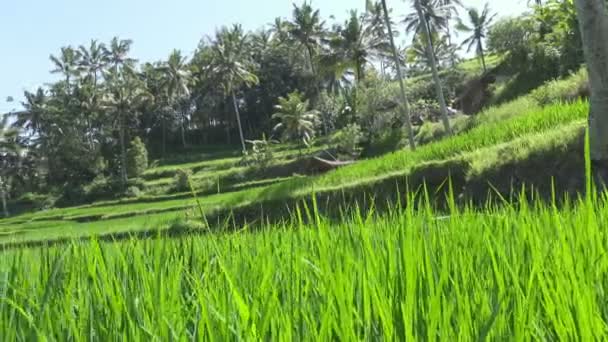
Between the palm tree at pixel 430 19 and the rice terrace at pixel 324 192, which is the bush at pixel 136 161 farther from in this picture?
the palm tree at pixel 430 19

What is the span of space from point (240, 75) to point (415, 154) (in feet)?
160

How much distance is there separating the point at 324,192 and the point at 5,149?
58285 millimetres

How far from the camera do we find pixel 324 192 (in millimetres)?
13852

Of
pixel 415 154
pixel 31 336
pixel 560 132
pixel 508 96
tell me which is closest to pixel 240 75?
pixel 508 96

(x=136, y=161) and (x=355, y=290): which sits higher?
(x=136, y=161)

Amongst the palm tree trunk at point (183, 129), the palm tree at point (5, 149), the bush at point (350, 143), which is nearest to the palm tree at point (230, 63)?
the palm tree trunk at point (183, 129)

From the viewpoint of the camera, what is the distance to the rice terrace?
108 centimetres

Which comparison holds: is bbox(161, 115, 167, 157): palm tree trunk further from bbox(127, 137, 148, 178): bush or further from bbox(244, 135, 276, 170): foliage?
bbox(244, 135, 276, 170): foliage

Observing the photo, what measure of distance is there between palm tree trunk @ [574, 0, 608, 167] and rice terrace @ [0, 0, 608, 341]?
22 millimetres

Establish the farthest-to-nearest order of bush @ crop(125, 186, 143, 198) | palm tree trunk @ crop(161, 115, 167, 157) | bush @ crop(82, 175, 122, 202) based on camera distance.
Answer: palm tree trunk @ crop(161, 115, 167, 157) < bush @ crop(82, 175, 122, 202) < bush @ crop(125, 186, 143, 198)

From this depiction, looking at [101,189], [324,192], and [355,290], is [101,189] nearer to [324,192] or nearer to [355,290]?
[324,192]

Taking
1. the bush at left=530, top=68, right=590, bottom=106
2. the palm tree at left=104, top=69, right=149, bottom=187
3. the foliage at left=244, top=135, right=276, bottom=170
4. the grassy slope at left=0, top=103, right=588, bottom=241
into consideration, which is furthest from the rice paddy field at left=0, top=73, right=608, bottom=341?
the palm tree at left=104, top=69, right=149, bottom=187

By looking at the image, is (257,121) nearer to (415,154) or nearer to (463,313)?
(415,154)

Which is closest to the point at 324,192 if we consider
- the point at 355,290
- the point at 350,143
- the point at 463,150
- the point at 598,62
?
the point at 463,150
